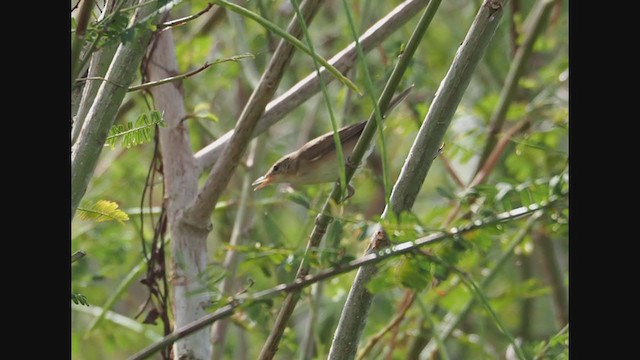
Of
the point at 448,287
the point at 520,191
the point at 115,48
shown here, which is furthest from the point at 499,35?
the point at 115,48

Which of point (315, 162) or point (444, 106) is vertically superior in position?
point (315, 162)

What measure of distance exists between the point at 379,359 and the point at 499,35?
1972 millimetres

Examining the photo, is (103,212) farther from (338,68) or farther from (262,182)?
(262,182)

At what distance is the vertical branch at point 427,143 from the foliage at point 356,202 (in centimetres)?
9

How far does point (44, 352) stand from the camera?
1052 millimetres

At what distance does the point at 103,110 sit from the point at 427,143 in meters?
0.60

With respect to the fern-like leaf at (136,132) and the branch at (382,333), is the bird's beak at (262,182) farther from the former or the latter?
the fern-like leaf at (136,132)

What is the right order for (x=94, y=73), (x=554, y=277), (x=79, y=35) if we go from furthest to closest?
(x=554, y=277), (x=94, y=73), (x=79, y=35)

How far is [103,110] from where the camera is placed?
1.44m

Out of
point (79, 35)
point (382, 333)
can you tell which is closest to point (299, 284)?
point (79, 35)

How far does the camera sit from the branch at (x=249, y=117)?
1992mm

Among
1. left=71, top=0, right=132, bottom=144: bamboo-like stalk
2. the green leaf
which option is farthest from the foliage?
left=71, top=0, right=132, bottom=144: bamboo-like stalk

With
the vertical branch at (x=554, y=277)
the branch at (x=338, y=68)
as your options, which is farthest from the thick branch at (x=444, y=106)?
the vertical branch at (x=554, y=277)
